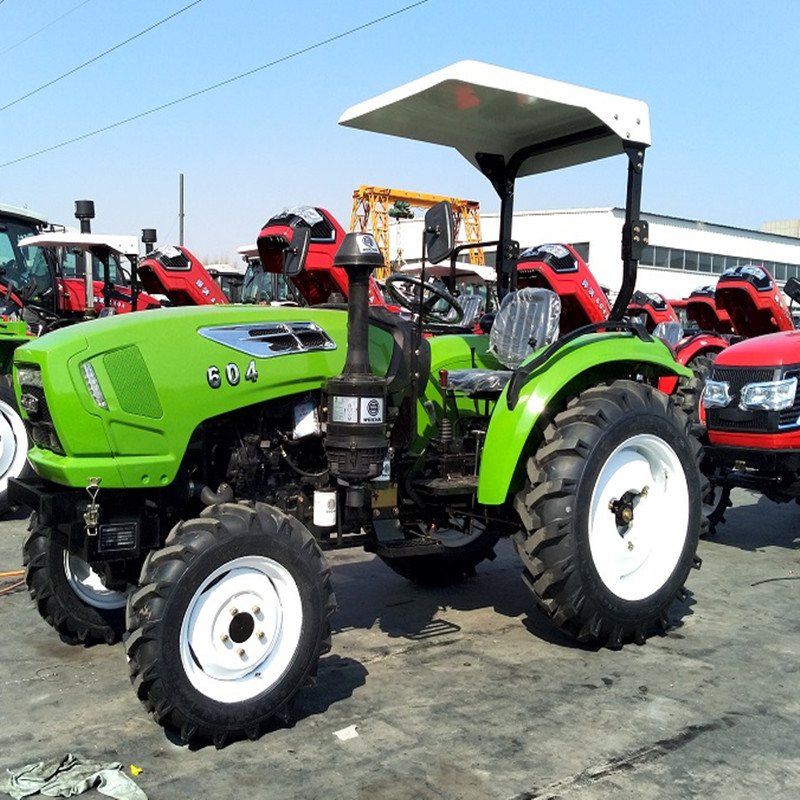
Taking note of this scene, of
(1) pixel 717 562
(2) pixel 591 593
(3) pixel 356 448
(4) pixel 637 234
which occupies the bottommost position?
(1) pixel 717 562

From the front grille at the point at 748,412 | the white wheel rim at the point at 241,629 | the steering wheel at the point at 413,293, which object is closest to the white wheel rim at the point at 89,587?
the white wheel rim at the point at 241,629

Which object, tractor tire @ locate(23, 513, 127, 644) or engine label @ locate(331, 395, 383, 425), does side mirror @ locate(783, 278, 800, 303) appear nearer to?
engine label @ locate(331, 395, 383, 425)

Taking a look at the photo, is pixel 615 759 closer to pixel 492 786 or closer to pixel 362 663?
pixel 492 786

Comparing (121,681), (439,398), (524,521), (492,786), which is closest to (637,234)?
(439,398)

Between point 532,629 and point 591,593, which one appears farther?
point 532,629

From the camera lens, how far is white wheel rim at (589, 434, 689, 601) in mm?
4121

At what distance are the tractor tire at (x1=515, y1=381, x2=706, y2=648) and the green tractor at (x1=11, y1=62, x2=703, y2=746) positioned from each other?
1cm

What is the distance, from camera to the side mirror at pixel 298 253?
13.0 ft

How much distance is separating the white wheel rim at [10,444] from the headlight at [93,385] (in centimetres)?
402

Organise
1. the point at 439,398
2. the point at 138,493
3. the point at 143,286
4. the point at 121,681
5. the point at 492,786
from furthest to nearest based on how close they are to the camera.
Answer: the point at 143,286 < the point at 439,398 < the point at 121,681 < the point at 138,493 < the point at 492,786

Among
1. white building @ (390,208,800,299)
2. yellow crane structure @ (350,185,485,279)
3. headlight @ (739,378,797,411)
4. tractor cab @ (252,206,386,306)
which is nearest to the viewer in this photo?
headlight @ (739,378,797,411)

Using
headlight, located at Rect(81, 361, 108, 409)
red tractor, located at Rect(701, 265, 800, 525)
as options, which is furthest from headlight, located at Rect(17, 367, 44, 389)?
red tractor, located at Rect(701, 265, 800, 525)

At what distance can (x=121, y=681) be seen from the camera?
3721 millimetres

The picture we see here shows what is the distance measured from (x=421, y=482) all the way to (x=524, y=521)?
1.68 ft
